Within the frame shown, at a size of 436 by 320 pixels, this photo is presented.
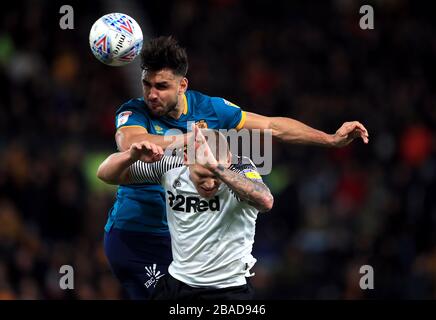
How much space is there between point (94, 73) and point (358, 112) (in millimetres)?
4383

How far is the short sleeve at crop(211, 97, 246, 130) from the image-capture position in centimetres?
724

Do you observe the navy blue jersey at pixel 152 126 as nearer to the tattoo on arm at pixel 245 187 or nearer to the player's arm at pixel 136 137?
the player's arm at pixel 136 137

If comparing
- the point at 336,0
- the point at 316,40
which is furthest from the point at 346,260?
the point at 336,0

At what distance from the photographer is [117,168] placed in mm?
5617

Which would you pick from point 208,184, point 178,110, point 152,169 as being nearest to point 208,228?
point 208,184

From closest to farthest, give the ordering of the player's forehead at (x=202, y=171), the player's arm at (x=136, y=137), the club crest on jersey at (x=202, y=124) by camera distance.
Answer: the player's forehead at (x=202, y=171), the player's arm at (x=136, y=137), the club crest on jersey at (x=202, y=124)

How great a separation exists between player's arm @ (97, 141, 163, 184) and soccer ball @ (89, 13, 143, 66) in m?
1.44

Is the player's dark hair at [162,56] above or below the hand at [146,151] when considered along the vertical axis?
above

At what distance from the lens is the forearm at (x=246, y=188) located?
17.0 feet

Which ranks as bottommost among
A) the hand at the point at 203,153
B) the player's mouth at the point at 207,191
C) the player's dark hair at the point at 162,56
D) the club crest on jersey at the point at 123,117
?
the player's mouth at the point at 207,191

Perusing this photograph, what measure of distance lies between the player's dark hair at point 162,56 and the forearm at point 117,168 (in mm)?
1143

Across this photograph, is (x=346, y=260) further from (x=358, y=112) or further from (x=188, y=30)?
(x=188, y=30)

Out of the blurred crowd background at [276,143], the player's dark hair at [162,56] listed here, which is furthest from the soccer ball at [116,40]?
the blurred crowd background at [276,143]
